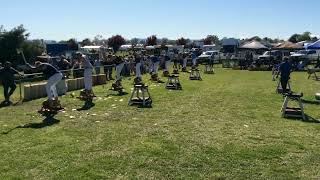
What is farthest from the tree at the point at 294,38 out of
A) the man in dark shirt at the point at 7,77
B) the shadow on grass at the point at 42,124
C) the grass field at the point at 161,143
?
the shadow on grass at the point at 42,124

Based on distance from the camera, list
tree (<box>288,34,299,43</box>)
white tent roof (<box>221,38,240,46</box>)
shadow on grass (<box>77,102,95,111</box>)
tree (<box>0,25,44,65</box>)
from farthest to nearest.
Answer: tree (<box>288,34,299,43</box>)
white tent roof (<box>221,38,240,46</box>)
tree (<box>0,25,44,65</box>)
shadow on grass (<box>77,102,95,111</box>)

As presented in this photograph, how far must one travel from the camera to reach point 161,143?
11.4 meters

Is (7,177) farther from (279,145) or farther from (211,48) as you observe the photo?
(211,48)

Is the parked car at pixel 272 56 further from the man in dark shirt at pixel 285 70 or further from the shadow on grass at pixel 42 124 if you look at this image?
the shadow on grass at pixel 42 124

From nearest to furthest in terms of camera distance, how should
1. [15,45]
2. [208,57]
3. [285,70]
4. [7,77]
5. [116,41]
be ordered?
[7,77] < [285,70] < [15,45] < [208,57] < [116,41]

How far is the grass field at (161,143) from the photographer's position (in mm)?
9023

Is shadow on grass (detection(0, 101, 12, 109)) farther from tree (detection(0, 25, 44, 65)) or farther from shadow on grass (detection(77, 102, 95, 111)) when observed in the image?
tree (detection(0, 25, 44, 65))

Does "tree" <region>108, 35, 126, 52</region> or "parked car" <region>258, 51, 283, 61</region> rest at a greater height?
"tree" <region>108, 35, 126, 52</region>

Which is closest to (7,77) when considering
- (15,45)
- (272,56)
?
(15,45)

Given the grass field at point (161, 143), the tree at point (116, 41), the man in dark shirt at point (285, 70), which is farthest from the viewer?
the tree at point (116, 41)

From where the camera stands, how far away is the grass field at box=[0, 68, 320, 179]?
355 inches

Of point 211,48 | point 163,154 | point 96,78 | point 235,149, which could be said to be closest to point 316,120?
point 235,149

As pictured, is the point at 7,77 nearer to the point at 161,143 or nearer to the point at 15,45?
the point at 161,143

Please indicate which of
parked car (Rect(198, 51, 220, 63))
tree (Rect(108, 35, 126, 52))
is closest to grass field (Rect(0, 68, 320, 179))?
parked car (Rect(198, 51, 220, 63))
